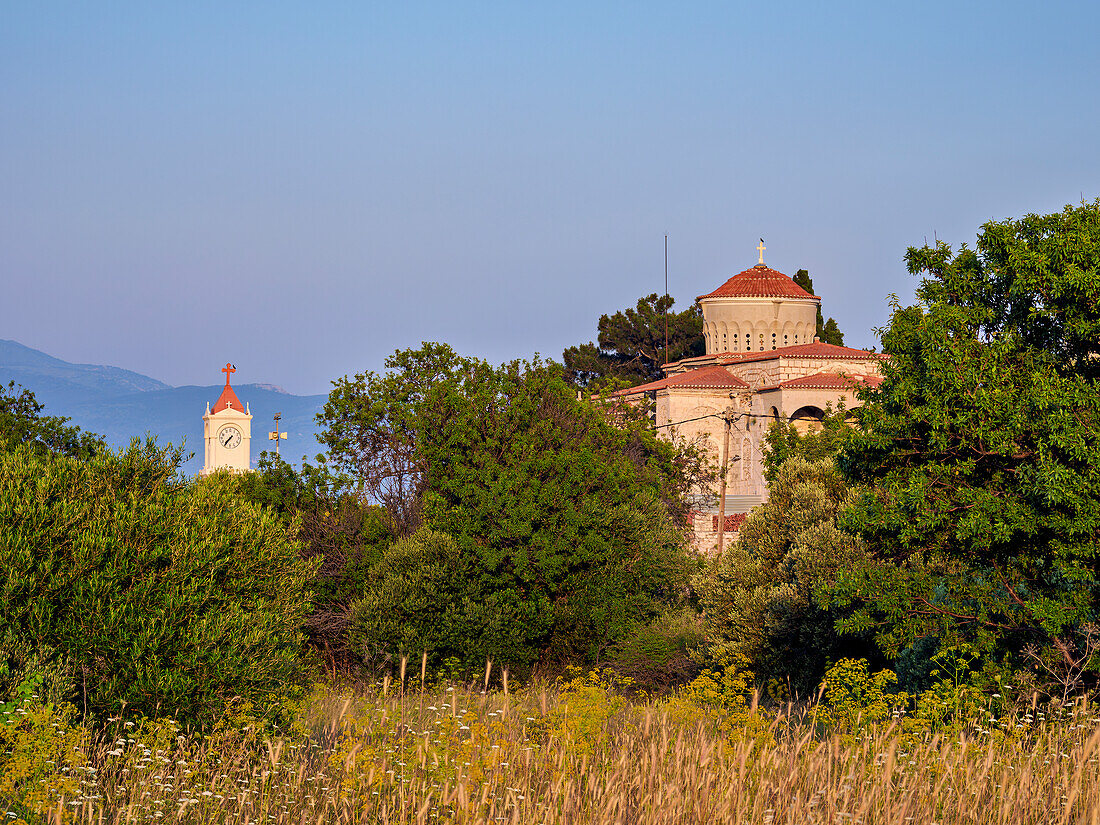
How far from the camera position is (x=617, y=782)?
17.6 feet

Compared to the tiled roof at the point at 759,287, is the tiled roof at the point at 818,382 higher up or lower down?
lower down

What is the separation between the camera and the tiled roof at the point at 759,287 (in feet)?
212

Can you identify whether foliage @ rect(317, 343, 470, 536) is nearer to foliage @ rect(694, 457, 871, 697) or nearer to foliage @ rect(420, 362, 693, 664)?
foliage @ rect(420, 362, 693, 664)

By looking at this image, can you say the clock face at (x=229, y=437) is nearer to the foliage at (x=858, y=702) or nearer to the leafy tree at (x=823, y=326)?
the leafy tree at (x=823, y=326)

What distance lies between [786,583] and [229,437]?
258 feet

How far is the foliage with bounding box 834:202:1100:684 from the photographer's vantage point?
11578mm

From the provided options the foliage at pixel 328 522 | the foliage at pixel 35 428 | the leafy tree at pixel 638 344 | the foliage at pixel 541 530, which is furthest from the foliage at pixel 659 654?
the leafy tree at pixel 638 344

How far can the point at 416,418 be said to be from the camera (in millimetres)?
31297

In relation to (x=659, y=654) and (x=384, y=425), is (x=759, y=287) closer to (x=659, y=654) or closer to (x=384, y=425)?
(x=384, y=425)

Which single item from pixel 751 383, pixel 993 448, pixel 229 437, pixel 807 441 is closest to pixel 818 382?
pixel 751 383

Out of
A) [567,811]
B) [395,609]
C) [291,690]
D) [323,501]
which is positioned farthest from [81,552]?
[323,501]

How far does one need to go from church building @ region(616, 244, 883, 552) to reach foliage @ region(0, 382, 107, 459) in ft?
75.9

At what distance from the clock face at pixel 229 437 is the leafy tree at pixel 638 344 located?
30261 mm

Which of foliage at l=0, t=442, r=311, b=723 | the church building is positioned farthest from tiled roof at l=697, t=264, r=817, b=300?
foliage at l=0, t=442, r=311, b=723
